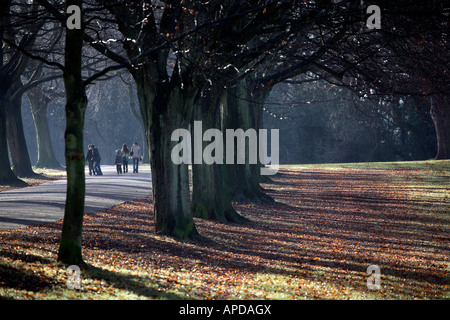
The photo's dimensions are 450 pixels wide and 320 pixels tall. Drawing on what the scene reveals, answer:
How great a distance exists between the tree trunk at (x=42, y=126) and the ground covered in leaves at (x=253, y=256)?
20884 mm

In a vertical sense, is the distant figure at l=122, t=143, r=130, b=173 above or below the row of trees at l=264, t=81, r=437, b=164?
below

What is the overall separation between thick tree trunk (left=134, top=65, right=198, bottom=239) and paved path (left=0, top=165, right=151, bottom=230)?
9.88ft

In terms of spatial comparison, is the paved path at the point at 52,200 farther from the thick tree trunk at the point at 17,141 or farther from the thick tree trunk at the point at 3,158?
the thick tree trunk at the point at 17,141

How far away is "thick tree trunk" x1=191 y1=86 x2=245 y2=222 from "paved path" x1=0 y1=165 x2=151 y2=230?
3.11 meters

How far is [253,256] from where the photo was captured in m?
11.4

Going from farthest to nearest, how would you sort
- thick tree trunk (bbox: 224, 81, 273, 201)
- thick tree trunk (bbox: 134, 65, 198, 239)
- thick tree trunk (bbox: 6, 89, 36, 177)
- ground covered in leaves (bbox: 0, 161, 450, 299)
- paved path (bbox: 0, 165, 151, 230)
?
1. thick tree trunk (bbox: 6, 89, 36, 177)
2. thick tree trunk (bbox: 224, 81, 273, 201)
3. paved path (bbox: 0, 165, 151, 230)
4. thick tree trunk (bbox: 134, 65, 198, 239)
5. ground covered in leaves (bbox: 0, 161, 450, 299)

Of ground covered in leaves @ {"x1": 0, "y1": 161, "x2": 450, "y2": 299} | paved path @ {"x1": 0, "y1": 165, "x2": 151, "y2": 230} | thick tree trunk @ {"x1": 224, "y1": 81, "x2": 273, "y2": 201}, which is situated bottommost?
ground covered in leaves @ {"x1": 0, "y1": 161, "x2": 450, "y2": 299}

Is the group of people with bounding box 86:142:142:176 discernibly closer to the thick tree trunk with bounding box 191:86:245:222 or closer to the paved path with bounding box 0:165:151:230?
the paved path with bounding box 0:165:151:230

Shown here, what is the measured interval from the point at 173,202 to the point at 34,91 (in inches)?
1051

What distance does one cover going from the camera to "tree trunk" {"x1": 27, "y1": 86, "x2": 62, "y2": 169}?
36344mm

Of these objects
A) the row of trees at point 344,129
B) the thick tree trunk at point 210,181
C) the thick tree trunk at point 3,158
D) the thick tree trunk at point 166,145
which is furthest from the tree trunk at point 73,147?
the row of trees at point 344,129

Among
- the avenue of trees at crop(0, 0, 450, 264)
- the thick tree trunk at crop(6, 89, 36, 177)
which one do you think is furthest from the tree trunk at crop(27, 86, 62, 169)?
the avenue of trees at crop(0, 0, 450, 264)

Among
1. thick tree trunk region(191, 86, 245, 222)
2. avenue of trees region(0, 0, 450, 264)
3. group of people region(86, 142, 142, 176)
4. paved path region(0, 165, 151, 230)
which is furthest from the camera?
group of people region(86, 142, 142, 176)

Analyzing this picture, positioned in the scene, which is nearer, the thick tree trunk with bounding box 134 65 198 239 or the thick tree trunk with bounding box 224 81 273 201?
the thick tree trunk with bounding box 134 65 198 239
